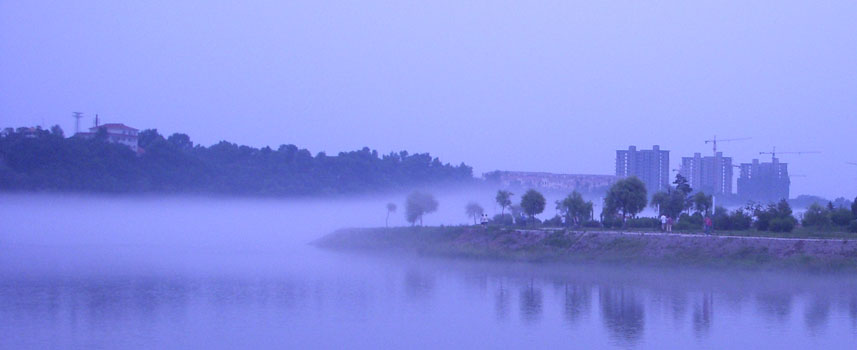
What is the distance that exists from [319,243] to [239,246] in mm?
4570

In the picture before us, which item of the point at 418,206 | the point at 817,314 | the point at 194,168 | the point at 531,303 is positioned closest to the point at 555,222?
the point at 418,206

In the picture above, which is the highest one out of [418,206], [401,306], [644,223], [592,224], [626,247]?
[418,206]

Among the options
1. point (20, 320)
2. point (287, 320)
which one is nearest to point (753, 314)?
point (287, 320)

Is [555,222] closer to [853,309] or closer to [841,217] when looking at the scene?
[841,217]

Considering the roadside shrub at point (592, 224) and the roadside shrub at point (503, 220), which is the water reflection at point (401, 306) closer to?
the roadside shrub at point (592, 224)

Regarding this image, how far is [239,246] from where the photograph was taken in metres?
49.8

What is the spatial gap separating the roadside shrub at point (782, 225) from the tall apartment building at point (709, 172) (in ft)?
115

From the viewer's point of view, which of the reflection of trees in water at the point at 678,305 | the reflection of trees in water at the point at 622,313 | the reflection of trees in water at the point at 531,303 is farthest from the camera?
the reflection of trees in water at the point at 531,303

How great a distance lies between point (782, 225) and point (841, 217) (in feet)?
10.4

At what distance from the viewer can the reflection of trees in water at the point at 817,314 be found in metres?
16.2

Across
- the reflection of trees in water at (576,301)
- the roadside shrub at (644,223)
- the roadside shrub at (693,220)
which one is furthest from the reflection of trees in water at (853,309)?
the roadside shrub at (644,223)

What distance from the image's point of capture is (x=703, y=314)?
1767 cm

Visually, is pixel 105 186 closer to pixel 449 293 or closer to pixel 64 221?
pixel 64 221

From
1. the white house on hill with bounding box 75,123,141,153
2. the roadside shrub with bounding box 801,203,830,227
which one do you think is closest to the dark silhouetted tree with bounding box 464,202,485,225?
the roadside shrub with bounding box 801,203,830,227
